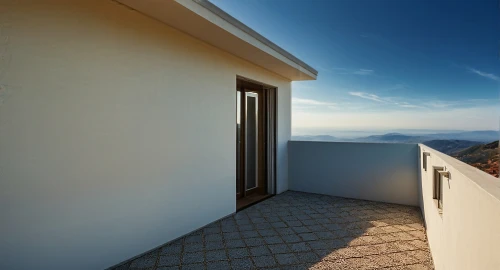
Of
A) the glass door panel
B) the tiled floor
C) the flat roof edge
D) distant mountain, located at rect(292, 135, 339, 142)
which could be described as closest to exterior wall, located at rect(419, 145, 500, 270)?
the tiled floor

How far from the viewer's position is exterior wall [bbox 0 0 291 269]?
210cm

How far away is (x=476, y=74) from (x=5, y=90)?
42.1 ft

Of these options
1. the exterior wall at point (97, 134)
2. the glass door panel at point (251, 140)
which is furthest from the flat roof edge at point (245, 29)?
the glass door panel at point (251, 140)

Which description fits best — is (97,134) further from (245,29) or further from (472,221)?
(472,221)

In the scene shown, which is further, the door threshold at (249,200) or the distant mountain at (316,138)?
the distant mountain at (316,138)

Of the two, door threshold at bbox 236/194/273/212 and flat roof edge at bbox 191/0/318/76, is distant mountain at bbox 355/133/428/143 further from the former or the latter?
door threshold at bbox 236/194/273/212

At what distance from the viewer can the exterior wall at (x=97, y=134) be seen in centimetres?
210

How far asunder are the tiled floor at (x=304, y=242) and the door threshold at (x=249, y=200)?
0.71 ft

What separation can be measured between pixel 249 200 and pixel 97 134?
354 cm

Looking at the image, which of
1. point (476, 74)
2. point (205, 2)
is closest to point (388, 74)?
point (476, 74)

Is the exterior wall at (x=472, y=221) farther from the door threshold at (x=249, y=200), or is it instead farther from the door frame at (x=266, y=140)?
the door frame at (x=266, y=140)

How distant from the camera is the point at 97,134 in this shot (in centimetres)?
262

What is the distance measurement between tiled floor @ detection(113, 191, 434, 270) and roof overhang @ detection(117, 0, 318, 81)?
106 inches

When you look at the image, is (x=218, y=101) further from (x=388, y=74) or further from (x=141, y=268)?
(x=388, y=74)
